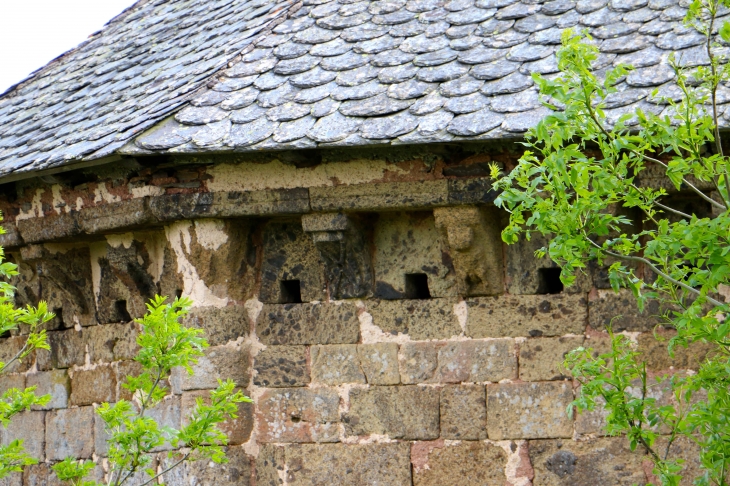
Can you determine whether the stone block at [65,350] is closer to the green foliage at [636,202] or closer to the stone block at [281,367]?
the stone block at [281,367]

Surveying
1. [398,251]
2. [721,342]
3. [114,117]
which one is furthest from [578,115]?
[114,117]

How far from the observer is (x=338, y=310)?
5188 millimetres

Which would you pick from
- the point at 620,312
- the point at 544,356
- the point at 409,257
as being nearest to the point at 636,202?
the point at 620,312

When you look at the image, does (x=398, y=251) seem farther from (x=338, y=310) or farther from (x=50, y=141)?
(x=50, y=141)

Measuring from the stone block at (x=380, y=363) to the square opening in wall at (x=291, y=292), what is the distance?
48 centimetres

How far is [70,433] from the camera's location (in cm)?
646

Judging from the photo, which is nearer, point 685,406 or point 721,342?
point 721,342

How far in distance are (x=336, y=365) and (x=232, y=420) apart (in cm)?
55

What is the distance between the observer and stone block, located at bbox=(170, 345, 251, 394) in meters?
5.16

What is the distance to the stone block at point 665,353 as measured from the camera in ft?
14.8

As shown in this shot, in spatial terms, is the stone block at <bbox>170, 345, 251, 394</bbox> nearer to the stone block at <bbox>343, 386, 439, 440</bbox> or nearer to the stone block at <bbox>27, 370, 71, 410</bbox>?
the stone block at <bbox>343, 386, 439, 440</bbox>

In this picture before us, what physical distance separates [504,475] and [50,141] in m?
2.84

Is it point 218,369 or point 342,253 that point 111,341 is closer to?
point 218,369

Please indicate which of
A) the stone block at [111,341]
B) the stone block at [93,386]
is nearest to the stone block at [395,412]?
the stone block at [111,341]
